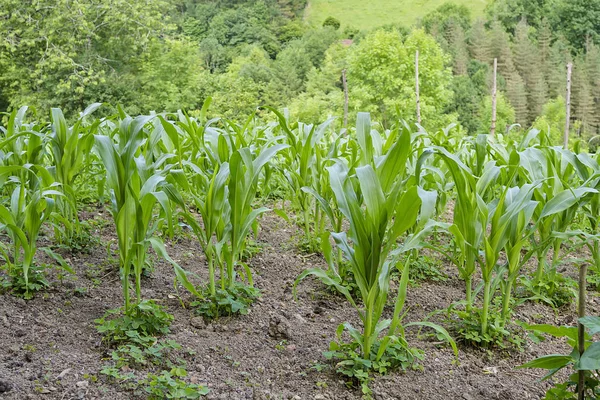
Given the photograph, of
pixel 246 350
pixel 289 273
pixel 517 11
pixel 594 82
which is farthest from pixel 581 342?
pixel 517 11

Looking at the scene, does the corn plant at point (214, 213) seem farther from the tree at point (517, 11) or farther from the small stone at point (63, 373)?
the tree at point (517, 11)

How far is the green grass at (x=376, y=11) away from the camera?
173 feet

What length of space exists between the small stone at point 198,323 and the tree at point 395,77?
86.9 feet

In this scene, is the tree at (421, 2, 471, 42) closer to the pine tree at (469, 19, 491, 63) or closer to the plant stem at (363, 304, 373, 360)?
the pine tree at (469, 19, 491, 63)

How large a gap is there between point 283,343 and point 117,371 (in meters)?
0.54

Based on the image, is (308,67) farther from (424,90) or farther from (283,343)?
(283,343)

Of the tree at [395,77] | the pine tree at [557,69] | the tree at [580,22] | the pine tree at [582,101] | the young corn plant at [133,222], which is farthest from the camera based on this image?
the tree at [580,22]

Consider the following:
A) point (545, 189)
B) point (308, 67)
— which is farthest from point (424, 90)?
point (545, 189)

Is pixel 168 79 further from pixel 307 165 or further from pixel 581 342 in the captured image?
pixel 581 342

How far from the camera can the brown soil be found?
1.39 m

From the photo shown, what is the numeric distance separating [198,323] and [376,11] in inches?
2233

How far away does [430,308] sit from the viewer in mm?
2076

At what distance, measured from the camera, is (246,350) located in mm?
1623

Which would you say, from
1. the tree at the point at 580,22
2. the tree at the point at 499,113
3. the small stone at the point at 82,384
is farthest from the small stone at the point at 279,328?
the tree at the point at 580,22
